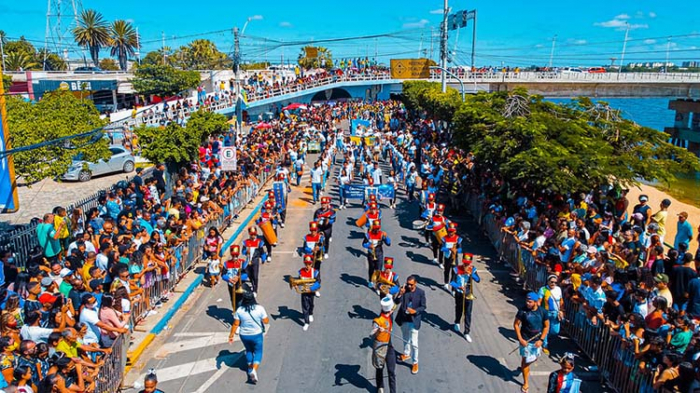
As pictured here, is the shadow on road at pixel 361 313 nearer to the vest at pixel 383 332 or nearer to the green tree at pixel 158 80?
the vest at pixel 383 332

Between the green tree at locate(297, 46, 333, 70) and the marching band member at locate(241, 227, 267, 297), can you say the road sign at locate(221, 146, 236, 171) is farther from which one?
the green tree at locate(297, 46, 333, 70)

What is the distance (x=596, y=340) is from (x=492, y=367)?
Answer: 1688mm

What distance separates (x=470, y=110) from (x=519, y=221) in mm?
6693

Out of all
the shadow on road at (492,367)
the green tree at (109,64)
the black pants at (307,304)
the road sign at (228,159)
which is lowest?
the shadow on road at (492,367)

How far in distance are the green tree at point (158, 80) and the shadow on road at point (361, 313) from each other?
38926mm

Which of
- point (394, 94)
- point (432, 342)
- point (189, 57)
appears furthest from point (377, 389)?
point (189, 57)

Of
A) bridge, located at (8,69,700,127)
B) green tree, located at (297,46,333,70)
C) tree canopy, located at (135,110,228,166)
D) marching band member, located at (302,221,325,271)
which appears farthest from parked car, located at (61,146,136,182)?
green tree, located at (297,46,333,70)

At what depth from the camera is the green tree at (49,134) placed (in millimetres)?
13617

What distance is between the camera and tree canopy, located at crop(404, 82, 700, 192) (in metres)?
13.9

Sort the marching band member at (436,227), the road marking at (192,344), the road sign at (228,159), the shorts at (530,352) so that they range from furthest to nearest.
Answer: the road sign at (228,159) → the marching band member at (436,227) → the road marking at (192,344) → the shorts at (530,352)

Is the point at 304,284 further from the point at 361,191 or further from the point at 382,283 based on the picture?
the point at 361,191

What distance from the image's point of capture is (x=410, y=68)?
54.5 metres

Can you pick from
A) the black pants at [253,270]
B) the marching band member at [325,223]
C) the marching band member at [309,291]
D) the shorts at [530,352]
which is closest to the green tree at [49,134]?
the black pants at [253,270]

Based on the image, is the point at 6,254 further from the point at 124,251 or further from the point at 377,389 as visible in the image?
the point at 377,389
